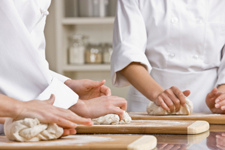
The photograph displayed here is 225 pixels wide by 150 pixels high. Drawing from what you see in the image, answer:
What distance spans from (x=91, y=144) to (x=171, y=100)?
55cm

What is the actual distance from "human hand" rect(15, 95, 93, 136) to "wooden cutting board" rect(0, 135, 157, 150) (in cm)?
3

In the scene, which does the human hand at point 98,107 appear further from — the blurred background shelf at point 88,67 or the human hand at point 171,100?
the blurred background shelf at point 88,67

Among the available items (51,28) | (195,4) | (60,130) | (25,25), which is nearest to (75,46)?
(51,28)

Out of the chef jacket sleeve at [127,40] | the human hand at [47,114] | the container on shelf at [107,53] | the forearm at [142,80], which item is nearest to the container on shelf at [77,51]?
the container on shelf at [107,53]

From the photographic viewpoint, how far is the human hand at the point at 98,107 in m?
0.88

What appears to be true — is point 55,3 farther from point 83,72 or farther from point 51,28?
point 83,72

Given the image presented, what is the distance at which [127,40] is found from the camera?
133 centimetres

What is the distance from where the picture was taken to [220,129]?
0.90 metres

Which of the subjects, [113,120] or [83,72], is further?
[83,72]

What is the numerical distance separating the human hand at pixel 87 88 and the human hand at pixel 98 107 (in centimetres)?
12

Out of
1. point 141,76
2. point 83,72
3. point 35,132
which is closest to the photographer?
point 35,132

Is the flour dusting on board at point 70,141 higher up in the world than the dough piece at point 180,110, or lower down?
higher up

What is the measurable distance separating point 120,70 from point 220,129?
19.3 inches

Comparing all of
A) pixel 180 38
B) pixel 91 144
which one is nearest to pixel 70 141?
pixel 91 144
